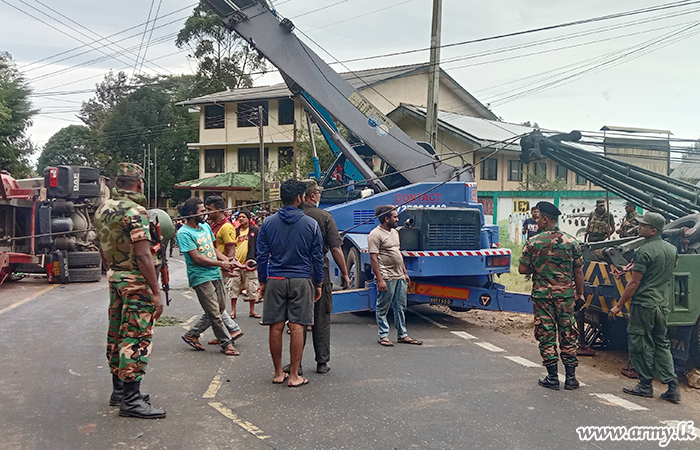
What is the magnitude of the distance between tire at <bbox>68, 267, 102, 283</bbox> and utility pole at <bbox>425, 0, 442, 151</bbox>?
8398mm

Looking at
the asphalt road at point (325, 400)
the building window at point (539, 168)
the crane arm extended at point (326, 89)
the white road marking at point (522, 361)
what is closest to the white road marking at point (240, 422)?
the asphalt road at point (325, 400)

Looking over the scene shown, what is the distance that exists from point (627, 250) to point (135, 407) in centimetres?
511

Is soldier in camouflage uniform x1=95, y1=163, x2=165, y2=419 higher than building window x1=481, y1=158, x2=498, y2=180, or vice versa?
building window x1=481, y1=158, x2=498, y2=180

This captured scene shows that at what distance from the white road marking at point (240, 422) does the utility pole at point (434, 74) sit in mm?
10644

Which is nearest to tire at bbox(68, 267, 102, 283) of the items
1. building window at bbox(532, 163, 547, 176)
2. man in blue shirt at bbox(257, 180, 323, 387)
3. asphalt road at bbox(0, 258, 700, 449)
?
asphalt road at bbox(0, 258, 700, 449)

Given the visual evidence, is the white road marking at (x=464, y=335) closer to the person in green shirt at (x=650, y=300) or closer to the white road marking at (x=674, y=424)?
the person in green shirt at (x=650, y=300)

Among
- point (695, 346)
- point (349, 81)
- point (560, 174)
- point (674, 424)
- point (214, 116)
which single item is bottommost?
point (674, 424)

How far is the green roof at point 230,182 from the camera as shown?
1414 inches

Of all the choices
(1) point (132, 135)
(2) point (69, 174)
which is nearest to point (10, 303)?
(2) point (69, 174)

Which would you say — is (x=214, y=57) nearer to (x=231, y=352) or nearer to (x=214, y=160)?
(x=214, y=160)

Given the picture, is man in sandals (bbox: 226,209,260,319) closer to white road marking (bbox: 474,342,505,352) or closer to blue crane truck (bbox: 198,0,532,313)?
blue crane truck (bbox: 198,0,532,313)

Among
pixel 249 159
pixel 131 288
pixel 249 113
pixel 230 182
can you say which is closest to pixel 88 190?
pixel 131 288

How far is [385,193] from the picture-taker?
10.1 meters

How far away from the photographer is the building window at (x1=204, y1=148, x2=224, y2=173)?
133ft
